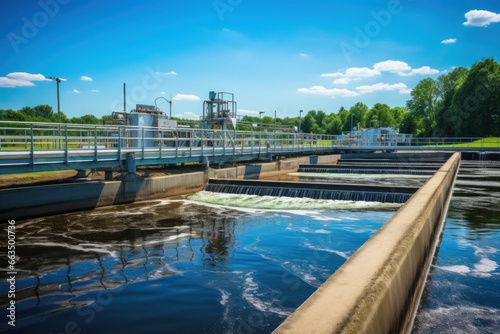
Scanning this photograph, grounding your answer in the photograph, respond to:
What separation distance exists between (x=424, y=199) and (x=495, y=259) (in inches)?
70.6

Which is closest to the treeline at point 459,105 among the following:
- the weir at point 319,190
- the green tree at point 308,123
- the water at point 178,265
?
the weir at point 319,190

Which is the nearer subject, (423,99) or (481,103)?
(481,103)

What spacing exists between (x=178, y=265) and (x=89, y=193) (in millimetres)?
7637

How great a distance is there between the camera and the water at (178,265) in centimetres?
Result: 586

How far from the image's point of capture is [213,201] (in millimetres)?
16578

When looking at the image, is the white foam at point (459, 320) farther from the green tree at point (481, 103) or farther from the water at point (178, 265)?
the green tree at point (481, 103)

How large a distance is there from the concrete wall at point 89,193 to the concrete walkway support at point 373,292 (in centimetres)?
1126

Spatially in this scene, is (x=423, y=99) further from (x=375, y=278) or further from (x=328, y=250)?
(x=375, y=278)

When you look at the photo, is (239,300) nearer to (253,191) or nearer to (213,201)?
(213,201)

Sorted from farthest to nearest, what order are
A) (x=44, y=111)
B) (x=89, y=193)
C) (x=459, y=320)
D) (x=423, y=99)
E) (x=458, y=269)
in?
(x=44, y=111) → (x=423, y=99) → (x=89, y=193) → (x=458, y=269) → (x=459, y=320)

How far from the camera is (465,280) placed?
706cm

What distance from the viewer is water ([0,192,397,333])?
5.86 m

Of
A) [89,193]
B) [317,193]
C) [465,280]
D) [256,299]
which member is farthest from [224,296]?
[317,193]

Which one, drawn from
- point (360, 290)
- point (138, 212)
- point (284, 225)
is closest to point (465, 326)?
point (360, 290)
